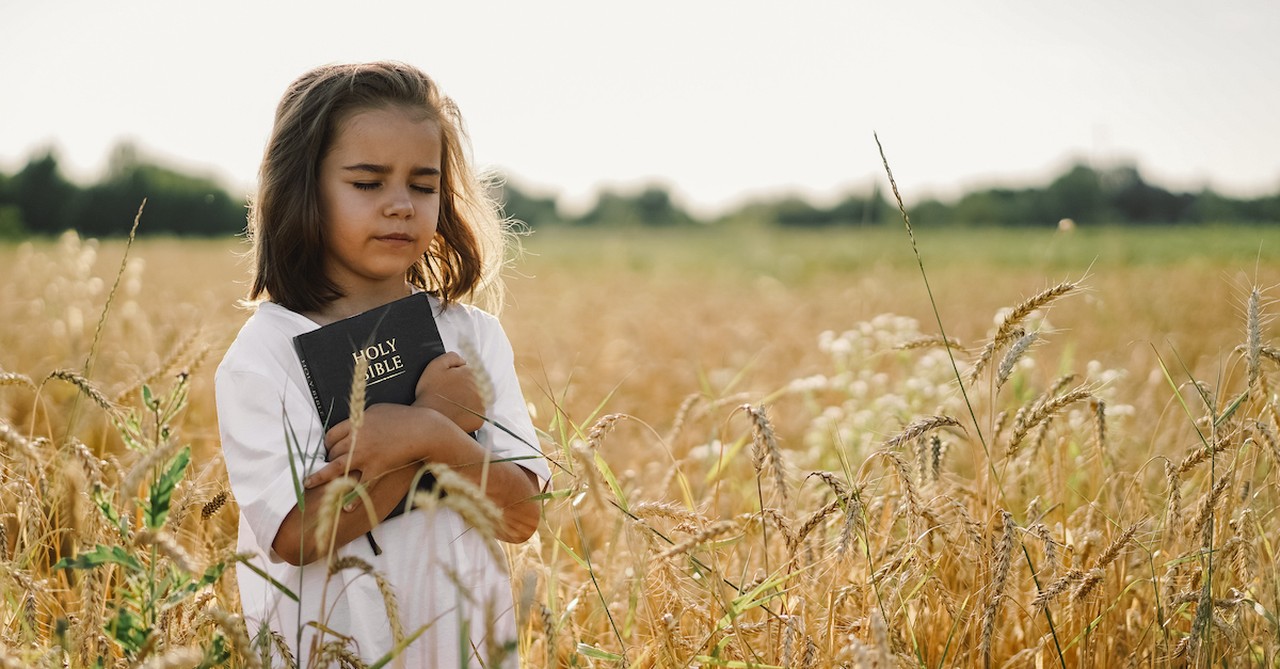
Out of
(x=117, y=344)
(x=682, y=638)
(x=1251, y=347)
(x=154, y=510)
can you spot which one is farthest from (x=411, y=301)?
(x=117, y=344)

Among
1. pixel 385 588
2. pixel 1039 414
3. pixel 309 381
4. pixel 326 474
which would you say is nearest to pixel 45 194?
pixel 309 381

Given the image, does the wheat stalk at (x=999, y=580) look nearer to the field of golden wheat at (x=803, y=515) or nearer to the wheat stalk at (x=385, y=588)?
the field of golden wheat at (x=803, y=515)

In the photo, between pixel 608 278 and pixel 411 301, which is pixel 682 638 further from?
pixel 608 278

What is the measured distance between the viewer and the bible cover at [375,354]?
1.53 meters

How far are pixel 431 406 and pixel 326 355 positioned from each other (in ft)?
0.68

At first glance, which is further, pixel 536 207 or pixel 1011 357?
pixel 536 207

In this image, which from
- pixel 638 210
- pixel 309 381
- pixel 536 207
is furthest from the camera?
pixel 638 210

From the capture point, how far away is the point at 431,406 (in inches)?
62.9

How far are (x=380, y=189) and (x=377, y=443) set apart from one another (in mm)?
546

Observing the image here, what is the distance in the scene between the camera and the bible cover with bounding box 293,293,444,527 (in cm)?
153

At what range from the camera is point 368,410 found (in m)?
1.51

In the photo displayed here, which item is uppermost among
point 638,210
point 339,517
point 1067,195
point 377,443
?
point 1067,195

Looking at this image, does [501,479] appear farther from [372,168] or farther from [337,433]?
[372,168]

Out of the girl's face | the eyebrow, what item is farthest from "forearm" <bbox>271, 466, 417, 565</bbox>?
the eyebrow
